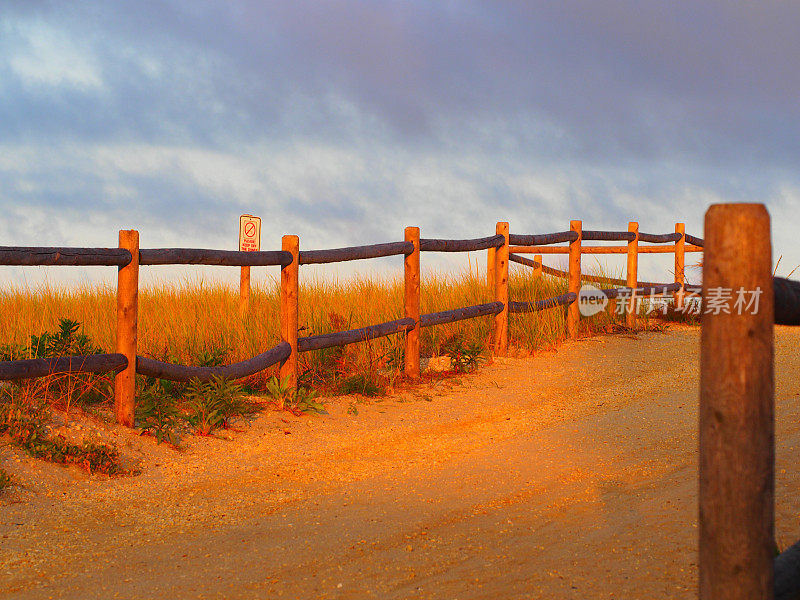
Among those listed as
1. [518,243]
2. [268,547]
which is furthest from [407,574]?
[518,243]

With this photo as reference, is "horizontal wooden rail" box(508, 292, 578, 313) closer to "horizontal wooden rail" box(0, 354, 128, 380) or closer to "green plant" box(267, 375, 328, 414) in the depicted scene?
"green plant" box(267, 375, 328, 414)

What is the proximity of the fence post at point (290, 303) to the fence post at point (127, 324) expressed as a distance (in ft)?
5.07

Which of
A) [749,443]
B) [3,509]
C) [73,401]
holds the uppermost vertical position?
[749,443]

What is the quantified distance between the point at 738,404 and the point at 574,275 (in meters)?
9.68

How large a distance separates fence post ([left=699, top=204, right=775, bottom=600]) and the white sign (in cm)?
1042

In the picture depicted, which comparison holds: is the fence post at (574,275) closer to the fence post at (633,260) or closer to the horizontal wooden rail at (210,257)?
the fence post at (633,260)

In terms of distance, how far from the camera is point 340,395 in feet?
26.0

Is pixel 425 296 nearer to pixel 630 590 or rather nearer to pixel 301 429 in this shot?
pixel 301 429

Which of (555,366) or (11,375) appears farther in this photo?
(555,366)

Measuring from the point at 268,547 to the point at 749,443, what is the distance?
8.88 ft

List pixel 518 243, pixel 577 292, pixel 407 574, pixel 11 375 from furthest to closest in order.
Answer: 1. pixel 577 292
2. pixel 518 243
3. pixel 11 375
4. pixel 407 574

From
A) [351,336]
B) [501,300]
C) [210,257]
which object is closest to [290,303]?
[351,336]

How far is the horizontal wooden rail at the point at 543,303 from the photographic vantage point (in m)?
10.4

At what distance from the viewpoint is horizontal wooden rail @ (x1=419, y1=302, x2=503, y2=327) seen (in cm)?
895
